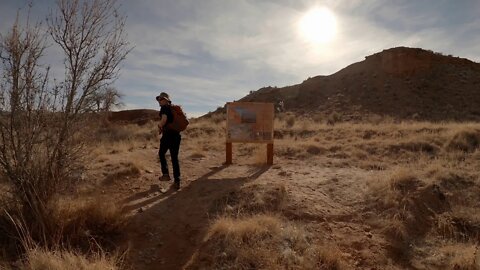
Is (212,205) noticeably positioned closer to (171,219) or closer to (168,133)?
(171,219)

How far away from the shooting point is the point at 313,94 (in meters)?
30.3

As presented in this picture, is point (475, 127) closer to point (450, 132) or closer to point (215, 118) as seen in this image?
point (450, 132)

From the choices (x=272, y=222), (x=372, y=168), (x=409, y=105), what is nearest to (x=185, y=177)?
(x=272, y=222)

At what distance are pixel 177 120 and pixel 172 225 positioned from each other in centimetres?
206

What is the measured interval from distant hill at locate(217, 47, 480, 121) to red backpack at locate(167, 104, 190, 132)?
18.1 meters

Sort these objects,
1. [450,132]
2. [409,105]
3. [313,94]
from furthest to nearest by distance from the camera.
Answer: [313,94] < [409,105] < [450,132]

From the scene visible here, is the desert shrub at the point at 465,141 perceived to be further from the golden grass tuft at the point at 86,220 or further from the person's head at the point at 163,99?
the golden grass tuft at the point at 86,220

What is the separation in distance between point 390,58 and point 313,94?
20.6 feet

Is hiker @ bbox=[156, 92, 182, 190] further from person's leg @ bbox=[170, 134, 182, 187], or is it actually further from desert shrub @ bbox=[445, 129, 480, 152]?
desert shrub @ bbox=[445, 129, 480, 152]

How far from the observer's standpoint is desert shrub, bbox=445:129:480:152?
38.7 feet

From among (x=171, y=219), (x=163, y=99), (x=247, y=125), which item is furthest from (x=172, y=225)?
(x=247, y=125)

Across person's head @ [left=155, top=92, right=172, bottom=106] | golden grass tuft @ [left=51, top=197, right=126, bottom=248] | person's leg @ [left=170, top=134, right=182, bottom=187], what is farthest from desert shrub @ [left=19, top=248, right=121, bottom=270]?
person's head @ [left=155, top=92, right=172, bottom=106]

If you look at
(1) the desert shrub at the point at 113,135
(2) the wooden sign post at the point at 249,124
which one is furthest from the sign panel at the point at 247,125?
(1) the desert shrub at the point at 113,135

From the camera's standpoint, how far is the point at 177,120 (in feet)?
24.2
